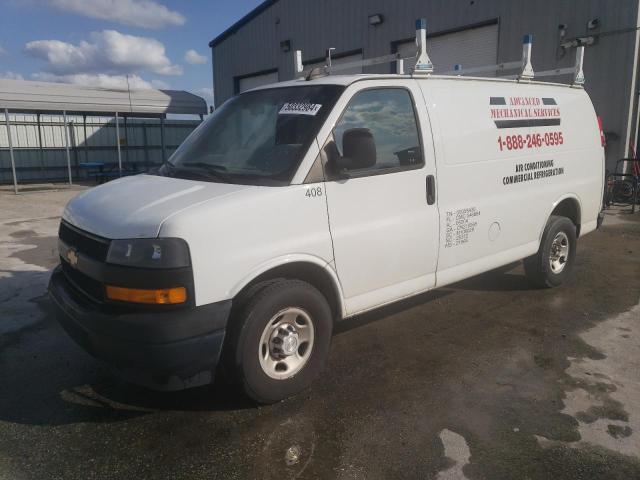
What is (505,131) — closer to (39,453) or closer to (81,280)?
(81,280)

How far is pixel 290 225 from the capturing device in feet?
11.1

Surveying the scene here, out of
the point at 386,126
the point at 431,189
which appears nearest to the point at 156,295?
the point at 386,126

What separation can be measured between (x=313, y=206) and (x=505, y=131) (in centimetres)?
233

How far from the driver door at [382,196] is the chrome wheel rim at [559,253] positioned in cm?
217

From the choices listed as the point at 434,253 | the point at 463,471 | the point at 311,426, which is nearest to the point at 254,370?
the point at 311,426

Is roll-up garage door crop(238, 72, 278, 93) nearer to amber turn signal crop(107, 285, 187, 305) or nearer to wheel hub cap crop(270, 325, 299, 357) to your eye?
wheel hub cap crop(270, 325, 299, 357)

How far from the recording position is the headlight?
2.94 meters

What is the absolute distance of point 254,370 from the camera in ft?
10.9

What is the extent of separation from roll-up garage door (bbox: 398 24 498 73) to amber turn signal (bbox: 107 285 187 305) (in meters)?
11.6

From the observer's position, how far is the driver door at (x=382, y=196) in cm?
362

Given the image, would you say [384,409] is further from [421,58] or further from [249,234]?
[421,58]

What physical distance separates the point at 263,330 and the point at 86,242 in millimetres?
1252

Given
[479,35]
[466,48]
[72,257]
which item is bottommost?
[72,257]

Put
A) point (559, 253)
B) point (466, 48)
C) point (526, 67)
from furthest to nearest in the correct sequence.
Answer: point (466, 48)
point (559, 253)
point (526, 67)
